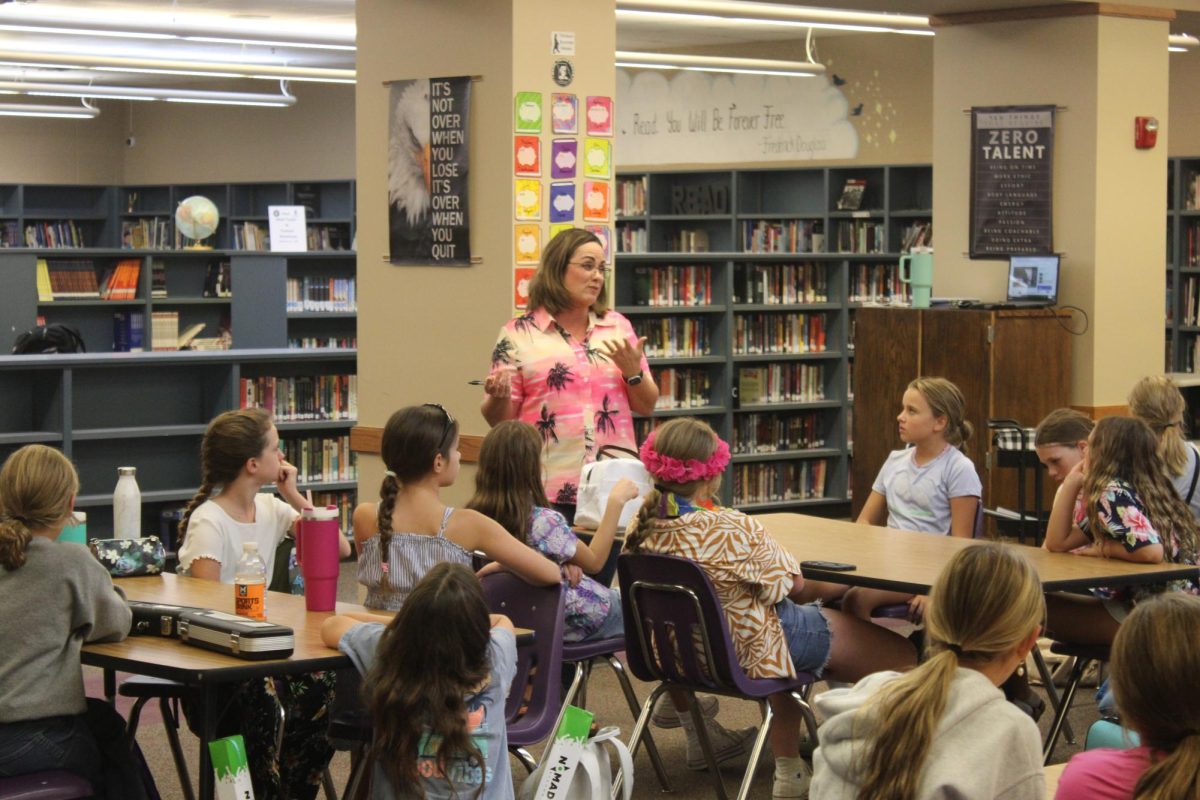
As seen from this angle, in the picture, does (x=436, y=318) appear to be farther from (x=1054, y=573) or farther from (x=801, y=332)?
(x=801, y=332)

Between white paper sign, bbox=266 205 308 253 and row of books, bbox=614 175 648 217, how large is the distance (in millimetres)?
3011

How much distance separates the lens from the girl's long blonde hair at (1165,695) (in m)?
2.06

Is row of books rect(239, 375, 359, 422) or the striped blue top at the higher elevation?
row of books rect(239, 375, 359, 422)

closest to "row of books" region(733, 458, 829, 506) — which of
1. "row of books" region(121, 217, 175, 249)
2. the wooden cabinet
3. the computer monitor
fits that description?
the wooden cabinet

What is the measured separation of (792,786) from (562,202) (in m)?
2.88

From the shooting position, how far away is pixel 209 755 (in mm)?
2977

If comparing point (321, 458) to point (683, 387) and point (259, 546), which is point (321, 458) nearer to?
point (683, 387)

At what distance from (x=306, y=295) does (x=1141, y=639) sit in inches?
412

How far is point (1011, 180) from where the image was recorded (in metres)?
8.31

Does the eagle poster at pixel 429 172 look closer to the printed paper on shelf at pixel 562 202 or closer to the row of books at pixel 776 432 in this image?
the printed paper on shelf at pixel 562 202

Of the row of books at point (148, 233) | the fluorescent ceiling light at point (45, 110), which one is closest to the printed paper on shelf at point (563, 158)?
the fluorescent ceiling light at point (45, 110)

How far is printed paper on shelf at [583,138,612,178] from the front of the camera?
6.38 m

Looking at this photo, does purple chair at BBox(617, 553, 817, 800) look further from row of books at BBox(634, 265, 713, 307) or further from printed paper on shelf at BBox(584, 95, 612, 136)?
row of books at BBox(634, 265, 713, 307)

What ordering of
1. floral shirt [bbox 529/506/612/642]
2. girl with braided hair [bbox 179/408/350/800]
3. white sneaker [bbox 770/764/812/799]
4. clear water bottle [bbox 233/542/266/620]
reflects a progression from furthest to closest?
white sneaker [bbox 770/764/812/799]
floral shirt [bbox 529/506/612/642]
girl with braided hair [bbox 179/408/350/800]
clear water bottle [bbox 233/542/266/620]
